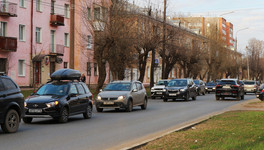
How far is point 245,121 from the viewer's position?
15461 millimetres

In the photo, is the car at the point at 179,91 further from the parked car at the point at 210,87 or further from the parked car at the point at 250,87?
the parked car at the point at 210,87

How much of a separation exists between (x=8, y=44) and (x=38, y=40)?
6926 millimetres

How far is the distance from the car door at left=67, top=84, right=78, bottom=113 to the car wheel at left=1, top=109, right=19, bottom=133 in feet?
11.8

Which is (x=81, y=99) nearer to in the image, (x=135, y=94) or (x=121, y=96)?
(x=121, y=96)

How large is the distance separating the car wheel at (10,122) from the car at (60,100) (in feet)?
8.03

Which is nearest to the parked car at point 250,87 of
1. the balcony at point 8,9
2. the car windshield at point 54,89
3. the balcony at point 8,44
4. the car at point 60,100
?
the balcony at point 8,44

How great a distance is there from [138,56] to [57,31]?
432 inches

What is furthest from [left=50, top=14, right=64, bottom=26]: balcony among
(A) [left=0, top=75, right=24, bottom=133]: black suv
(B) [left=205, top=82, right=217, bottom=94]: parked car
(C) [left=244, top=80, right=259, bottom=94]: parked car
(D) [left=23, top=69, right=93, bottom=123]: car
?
(A) [left=0, top=75, right=24, bottom=133]: black suv

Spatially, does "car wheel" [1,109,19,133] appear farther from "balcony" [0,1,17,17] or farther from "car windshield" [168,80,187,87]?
"balcony" [0,1,17,17]

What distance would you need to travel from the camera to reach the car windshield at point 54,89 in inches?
671

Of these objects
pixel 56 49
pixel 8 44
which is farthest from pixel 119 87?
pixel 56 49

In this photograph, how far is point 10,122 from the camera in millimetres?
13188

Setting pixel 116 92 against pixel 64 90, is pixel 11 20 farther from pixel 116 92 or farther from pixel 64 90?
pixel 64 90

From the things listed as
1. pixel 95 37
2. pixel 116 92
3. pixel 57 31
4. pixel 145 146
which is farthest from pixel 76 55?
pixel 145 146
